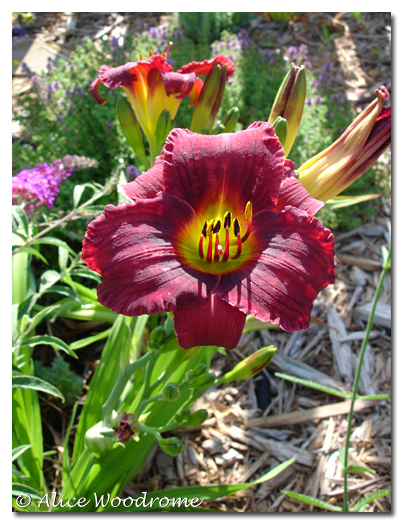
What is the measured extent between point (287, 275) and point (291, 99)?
0.54m

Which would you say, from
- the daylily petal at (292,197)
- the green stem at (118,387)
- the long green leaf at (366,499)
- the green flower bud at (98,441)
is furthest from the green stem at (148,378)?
the long green leaf at (366,499)

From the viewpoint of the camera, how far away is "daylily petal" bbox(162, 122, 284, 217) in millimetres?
920

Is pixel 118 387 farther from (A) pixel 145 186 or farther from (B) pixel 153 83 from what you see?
(B) pixel 153 83

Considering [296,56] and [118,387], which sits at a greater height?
[296,56]

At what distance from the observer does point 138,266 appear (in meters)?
0.84

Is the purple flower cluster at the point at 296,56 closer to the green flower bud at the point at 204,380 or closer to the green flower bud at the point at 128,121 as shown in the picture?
the green flower bud at the point at 128,121

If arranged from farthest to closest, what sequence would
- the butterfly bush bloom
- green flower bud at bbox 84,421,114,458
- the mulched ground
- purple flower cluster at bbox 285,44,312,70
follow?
1. purple flower cluster at bbox 285,44,312,70
2. the mulched ground
3. green flower bud at bbox 84,421,114,458
4. the butterfly bush bloom

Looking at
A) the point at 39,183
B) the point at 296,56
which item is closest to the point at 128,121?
the point at 39,183

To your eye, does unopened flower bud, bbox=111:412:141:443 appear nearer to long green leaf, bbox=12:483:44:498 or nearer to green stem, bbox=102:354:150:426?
green stem, bbox=102:354:150:426

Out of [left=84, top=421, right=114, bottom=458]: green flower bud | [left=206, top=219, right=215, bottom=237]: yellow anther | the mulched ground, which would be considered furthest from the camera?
the mulched ground

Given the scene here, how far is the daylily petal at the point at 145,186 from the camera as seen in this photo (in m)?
0.94

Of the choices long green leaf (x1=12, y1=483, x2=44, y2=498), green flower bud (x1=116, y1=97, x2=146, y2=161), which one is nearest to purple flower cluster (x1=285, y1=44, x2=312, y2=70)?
green flower bud (x1=116, y1=97, x2=146, y2=161)

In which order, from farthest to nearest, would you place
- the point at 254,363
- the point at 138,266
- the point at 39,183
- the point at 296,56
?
the point at 296,56
the point at 39,183
the point at 254,363
the point at 138,266

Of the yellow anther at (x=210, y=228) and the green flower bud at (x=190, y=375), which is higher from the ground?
the yellow anther at (x=210, y=228)
